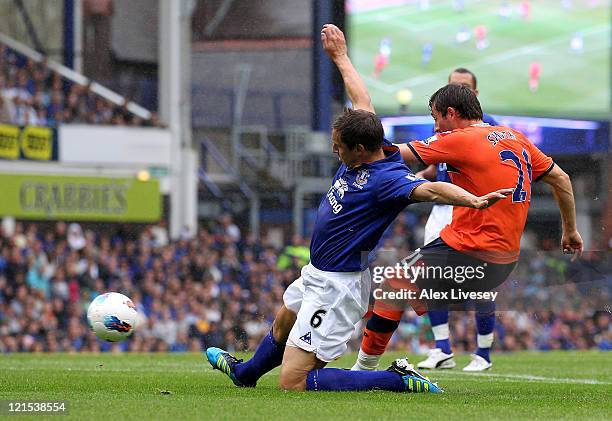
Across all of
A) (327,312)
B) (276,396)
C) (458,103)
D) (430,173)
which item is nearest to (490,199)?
(327,312)

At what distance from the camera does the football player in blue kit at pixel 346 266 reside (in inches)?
289

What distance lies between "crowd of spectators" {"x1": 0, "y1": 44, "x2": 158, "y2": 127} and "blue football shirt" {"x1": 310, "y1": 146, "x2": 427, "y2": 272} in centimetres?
1744

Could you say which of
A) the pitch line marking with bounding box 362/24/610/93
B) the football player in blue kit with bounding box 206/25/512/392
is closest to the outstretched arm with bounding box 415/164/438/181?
the football player in blue kit with bounding box 206/25/512/392

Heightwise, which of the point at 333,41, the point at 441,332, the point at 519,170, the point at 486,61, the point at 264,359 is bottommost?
the point at 441,332

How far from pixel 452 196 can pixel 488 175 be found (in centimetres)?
130

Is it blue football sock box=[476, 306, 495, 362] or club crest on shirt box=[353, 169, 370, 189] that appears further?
blue football sock box=[476, 306, 495, 362]

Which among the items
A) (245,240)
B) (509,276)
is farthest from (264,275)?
(509,276)

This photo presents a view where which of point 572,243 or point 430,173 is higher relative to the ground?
point 430,173

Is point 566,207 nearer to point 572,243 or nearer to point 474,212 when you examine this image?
point 572,243

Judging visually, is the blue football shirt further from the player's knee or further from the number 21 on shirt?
the number 21 on shirt

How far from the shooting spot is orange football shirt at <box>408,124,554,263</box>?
7930 mm

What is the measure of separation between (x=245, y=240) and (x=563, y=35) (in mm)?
9317

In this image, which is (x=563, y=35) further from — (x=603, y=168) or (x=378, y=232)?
(x=378, y=232)

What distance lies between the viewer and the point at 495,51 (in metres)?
28.9
